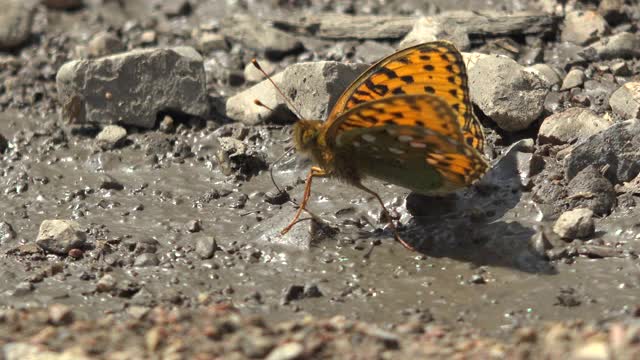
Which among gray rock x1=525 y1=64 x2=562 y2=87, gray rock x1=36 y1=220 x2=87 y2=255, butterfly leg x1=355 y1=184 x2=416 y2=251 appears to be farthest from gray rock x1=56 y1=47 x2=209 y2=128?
gray rock x1=525 y1=64 x2=562 y2=87

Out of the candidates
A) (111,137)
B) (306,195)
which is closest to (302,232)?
(306,195)

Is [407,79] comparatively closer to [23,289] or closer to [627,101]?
[627,101]

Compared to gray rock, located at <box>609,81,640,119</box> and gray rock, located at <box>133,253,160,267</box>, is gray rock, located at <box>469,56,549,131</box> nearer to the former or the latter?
gray rock, located at <box>609,81,640,119</box>

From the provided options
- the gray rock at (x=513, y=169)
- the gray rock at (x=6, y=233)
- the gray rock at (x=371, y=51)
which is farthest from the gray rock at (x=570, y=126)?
the gray rock at (x=6, y=233)

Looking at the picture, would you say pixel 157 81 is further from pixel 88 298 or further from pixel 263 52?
pixel 88 298

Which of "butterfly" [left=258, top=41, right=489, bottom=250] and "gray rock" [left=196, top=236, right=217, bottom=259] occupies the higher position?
"butterfly" [left=258, top=41, right=489, bottom=250]

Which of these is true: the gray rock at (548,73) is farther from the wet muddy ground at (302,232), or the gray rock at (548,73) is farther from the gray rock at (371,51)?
the gray rock at (371,51)
